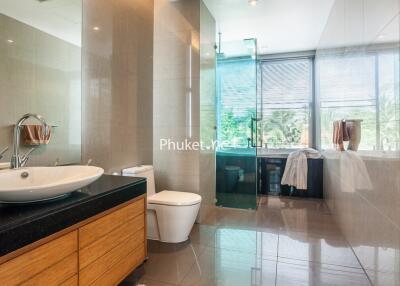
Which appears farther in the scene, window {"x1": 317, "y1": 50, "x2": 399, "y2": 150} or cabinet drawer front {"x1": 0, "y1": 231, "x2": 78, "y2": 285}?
window {"x1": 317, "y1": 50, "x2": 399, "y2": 150}

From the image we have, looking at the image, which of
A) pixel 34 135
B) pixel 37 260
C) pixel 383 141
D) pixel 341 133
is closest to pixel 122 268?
pixel 37 260

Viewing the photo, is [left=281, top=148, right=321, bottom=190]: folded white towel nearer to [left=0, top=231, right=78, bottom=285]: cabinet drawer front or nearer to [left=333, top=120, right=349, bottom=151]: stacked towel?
[left=333, top=120, right=349, bottom=151]: stacked towel

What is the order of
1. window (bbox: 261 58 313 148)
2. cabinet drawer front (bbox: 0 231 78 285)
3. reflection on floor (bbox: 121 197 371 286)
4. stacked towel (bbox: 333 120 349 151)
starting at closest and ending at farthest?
cabinet drawer front (bbox: 0 231 78 285), reflection on floor (bbox: 121 197 371 286), stacked towel (bbox: 333 120 349 151), window (bbox: 261 58 313 148)

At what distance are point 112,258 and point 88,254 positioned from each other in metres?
0.22

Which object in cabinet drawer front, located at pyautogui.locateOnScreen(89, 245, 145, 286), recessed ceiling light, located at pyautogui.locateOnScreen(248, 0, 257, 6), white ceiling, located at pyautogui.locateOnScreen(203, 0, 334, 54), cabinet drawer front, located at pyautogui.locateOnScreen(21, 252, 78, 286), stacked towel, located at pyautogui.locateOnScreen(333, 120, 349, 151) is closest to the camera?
cabinet drawer front, located at pyautogui.locateOnScreen(21, 252, 78, 286)

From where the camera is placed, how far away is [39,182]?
1.40 meters

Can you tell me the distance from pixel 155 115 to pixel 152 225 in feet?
4.26

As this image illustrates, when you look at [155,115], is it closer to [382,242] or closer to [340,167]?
[340,167]

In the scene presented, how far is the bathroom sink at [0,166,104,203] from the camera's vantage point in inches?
39.8

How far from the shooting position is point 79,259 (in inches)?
48.2

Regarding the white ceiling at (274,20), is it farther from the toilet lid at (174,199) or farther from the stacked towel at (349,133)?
the toilet lid at (174,199)

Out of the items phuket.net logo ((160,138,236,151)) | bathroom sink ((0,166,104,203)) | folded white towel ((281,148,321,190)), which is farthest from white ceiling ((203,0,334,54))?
bathroom sink ((0,166,104,203))

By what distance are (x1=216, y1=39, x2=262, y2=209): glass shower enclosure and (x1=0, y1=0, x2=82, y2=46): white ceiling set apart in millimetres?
2061

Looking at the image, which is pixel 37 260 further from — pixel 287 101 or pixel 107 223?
pixel 287 101
